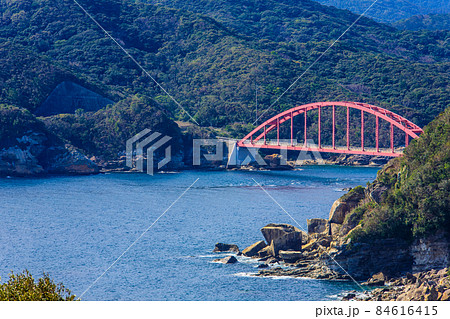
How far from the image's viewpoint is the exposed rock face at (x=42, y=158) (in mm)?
81000

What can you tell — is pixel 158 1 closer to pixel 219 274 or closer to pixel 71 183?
pixel 71 183

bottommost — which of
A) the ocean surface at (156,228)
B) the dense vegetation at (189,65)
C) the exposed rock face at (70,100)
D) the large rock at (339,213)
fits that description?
the ocean surface at (156,228)

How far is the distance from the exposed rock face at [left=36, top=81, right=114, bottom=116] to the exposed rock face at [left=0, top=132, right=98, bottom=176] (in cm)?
1503

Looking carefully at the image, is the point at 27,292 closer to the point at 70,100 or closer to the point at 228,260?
the point at 228,260

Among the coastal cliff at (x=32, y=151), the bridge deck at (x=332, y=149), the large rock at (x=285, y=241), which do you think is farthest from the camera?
the coastal cliff at (x=32, y=151)

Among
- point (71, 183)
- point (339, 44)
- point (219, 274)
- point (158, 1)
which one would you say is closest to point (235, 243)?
point (219, 274)

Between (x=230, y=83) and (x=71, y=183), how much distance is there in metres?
48.0

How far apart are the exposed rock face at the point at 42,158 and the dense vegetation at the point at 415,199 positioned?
5367 cm

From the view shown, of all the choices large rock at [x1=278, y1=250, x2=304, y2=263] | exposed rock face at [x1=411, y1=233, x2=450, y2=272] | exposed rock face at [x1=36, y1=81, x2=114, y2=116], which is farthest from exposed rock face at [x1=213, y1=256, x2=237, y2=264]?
exposed rock face at [x1=36, y1=81, x2=114, y2=116]

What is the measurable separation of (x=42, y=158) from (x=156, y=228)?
39.8 m

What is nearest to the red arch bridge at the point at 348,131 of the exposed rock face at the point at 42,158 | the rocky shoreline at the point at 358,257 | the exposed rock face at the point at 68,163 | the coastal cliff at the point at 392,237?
the exposed rock face at the point at 68,163

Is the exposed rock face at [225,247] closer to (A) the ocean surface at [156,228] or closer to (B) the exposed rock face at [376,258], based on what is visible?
(A) the ocean surface at [156,228]

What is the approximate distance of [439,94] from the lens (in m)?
110

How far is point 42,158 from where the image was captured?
8450 cm
